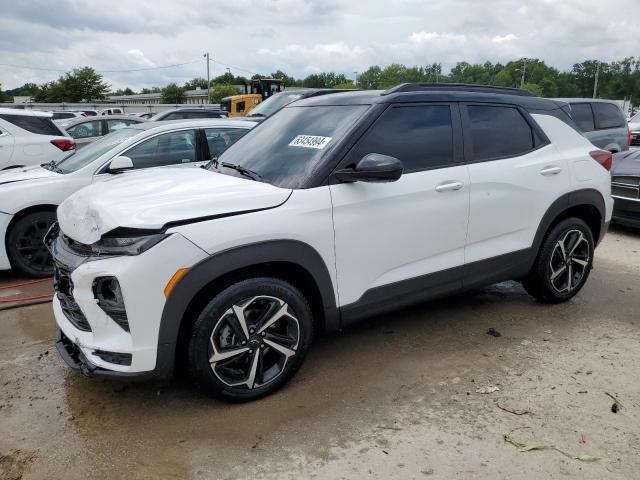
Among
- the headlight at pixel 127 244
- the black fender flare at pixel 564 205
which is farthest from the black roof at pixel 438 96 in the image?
the headlight at pixel 127 244

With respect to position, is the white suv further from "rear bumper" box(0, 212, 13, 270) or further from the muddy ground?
"rear bumper" box(0, 212, 13, 270)

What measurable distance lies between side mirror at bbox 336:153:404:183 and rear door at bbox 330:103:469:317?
11cm

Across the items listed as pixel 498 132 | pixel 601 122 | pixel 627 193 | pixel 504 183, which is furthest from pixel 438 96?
pixel 601 122

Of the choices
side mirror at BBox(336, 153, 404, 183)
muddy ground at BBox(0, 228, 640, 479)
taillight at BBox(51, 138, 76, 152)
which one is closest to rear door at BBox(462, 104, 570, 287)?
muddy ground at BBox(0, 228, 640, 479)

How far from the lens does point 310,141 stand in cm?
349

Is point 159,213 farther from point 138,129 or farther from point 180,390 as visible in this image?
point 138,129

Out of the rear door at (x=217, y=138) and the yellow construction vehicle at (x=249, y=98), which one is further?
the yellow construction vehicle at (x=249, y=98)

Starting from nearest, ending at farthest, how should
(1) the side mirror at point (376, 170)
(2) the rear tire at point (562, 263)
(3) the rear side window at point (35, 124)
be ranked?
(1) the side mirror at point (376, 170) < (2) the rear tire at point (562, 263) < (3) the rear side window at point (35, 124)

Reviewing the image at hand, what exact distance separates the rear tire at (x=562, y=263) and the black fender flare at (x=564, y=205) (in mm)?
107

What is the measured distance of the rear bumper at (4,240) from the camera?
526 centimetres

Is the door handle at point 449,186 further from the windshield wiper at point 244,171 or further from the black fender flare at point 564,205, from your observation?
the windshield wiper at point 244,171

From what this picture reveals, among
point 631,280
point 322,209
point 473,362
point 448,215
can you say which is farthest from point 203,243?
point 631,280

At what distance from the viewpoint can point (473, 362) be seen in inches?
143

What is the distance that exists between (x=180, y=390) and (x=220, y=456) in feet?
2.47
